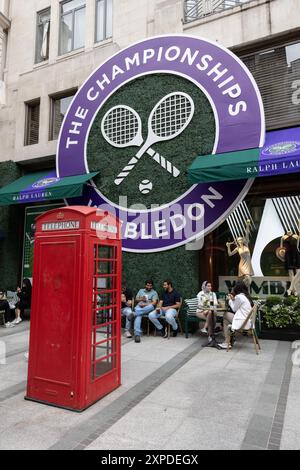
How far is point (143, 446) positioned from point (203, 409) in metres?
1.17

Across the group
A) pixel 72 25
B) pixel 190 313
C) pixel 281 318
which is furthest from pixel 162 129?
pixel 72 25

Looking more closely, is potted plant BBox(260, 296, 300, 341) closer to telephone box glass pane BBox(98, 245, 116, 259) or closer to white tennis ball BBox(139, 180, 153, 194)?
white tennis ball BBox(139, 180, 153, 194)

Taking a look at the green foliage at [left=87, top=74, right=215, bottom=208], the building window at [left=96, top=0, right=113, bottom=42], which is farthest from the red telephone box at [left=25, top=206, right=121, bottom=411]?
the building window at [left=96, top=0, right=113, bottom=42]

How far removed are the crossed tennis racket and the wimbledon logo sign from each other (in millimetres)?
28

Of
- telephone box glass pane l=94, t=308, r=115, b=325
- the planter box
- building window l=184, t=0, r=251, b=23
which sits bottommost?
the planter box

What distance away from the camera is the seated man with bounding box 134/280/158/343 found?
838cm

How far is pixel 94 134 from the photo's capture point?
36.9 ft

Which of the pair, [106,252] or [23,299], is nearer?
[106,252]

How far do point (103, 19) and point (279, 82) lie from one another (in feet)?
24.1

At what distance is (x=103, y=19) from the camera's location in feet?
42.7

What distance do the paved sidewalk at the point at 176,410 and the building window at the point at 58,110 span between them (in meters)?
9.10

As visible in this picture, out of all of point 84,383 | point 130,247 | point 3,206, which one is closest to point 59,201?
point 3,206

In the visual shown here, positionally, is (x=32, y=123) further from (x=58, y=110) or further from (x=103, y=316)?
(x=103, y=316)
